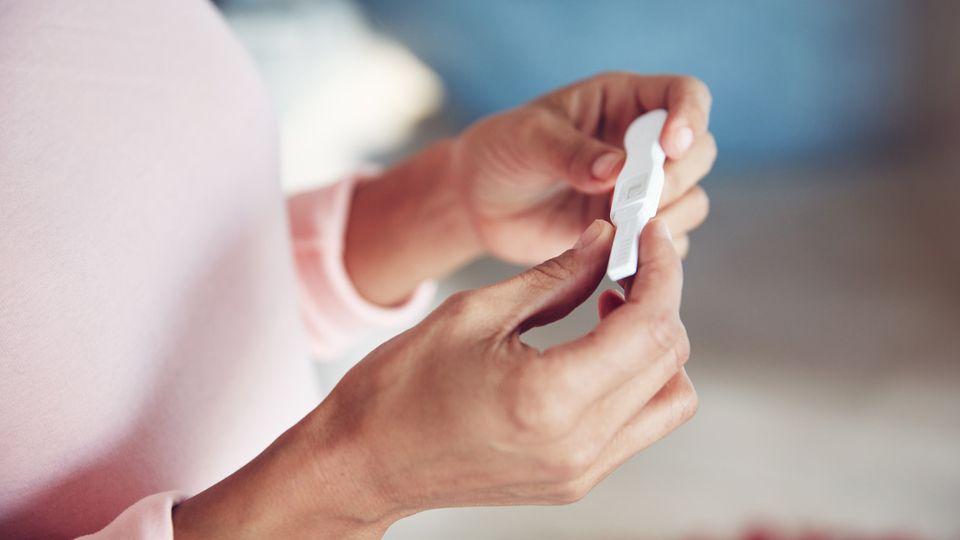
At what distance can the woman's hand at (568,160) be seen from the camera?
49 centimetres

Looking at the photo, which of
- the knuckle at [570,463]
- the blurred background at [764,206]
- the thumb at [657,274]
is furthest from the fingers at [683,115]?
the blurred background at [764,206]

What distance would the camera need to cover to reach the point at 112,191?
39cm

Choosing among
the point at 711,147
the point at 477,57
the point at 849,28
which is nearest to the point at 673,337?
the point at 711,147

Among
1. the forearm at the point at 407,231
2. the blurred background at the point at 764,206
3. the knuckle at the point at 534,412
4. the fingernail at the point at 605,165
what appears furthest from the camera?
the blurred background at the point at 764,206

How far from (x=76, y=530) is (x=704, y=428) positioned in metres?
0.65

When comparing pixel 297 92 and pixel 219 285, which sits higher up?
pixel 219 285

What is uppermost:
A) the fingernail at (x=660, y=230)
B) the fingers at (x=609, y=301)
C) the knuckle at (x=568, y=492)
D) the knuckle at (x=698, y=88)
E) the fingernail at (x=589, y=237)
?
the knuckle at (x=698, y=88)

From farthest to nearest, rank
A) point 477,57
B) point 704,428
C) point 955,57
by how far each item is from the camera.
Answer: point 477,57 < point 955,57 < point 704,428

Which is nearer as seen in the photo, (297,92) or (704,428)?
(704,428)

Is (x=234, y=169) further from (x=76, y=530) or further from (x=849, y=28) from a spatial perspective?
(x=849, y=28)

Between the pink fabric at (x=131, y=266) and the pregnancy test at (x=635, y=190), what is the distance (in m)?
0.23

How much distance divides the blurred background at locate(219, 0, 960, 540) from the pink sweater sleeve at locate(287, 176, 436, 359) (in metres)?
0.32

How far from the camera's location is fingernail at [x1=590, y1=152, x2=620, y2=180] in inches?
18.6

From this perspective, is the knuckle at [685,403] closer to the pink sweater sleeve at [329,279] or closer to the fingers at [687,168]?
the fingers at [687,168]
